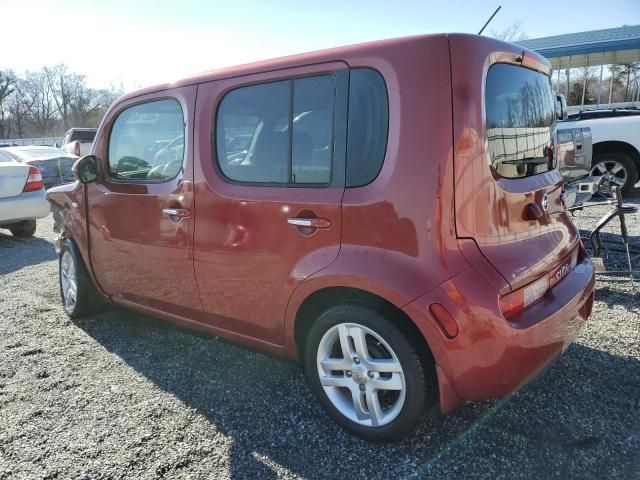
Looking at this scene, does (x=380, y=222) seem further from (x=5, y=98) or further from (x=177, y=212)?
(x=5, y=98)

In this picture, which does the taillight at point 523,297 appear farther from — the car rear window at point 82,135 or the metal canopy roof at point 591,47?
the car rear window at point 82,135

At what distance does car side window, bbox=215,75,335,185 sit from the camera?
235 centimetres

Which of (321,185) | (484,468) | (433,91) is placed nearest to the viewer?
(433,91)

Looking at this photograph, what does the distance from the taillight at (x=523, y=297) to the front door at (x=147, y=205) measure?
5.75 feet

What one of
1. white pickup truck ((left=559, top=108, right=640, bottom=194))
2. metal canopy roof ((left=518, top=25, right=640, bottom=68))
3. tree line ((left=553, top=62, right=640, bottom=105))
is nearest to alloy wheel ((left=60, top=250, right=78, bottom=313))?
white pickup truck ((left=559, top=108, right=640, bottom=194))

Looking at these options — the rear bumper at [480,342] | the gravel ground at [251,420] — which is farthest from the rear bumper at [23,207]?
the rear bumper at [480,342]

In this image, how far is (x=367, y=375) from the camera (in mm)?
2309

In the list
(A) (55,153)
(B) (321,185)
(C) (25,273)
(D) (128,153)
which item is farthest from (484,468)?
(A) (55,153)

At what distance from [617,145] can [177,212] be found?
7.58 metres

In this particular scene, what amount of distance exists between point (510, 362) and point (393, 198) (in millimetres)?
832

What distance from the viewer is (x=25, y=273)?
19.5 feet

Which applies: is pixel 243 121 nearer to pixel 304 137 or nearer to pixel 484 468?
pixel 304 137

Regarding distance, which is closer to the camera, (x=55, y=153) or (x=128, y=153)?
(x=128, y=153)

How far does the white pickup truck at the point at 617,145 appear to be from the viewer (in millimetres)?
7703
